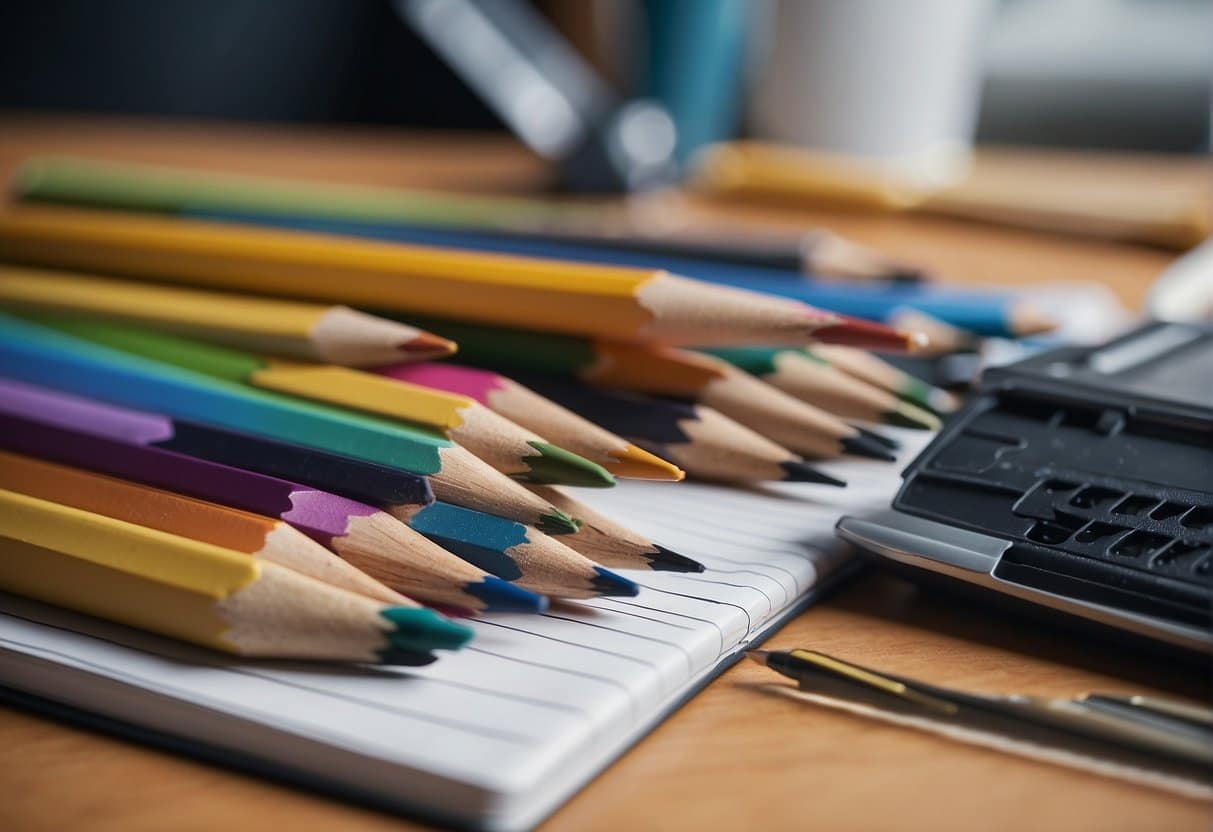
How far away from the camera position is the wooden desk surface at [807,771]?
170mm

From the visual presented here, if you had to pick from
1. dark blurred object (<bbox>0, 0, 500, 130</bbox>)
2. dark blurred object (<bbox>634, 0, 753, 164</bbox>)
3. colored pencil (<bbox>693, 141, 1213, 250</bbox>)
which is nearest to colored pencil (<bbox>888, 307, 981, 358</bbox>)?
colored pencil (<bbox>693, 141, 1213, 250</bbox>)

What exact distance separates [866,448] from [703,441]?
0.04 m

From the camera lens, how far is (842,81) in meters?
0.88

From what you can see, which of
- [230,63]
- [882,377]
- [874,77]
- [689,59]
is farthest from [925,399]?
[230,63]

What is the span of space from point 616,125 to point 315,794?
0.70m

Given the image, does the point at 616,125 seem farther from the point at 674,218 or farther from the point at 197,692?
the point at 197,692

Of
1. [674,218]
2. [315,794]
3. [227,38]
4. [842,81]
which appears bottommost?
[315,794]

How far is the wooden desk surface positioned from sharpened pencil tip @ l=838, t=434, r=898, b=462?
33 mm

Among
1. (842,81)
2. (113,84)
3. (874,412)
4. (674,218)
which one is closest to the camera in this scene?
(874,412)

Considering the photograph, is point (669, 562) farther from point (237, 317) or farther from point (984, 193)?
point (984, 193)

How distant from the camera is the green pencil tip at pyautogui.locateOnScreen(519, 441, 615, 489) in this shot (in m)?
0.23

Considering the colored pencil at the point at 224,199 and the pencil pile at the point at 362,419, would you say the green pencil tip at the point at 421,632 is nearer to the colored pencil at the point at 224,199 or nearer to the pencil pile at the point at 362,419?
the pencil pile at the point at 362,419

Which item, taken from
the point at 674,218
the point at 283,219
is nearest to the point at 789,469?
the point at 283,219

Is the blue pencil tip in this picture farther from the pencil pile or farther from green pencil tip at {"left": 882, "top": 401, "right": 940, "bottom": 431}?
green pencil tip at {"left": 882, "top": 401, "right": 940, "bottom": 431}
